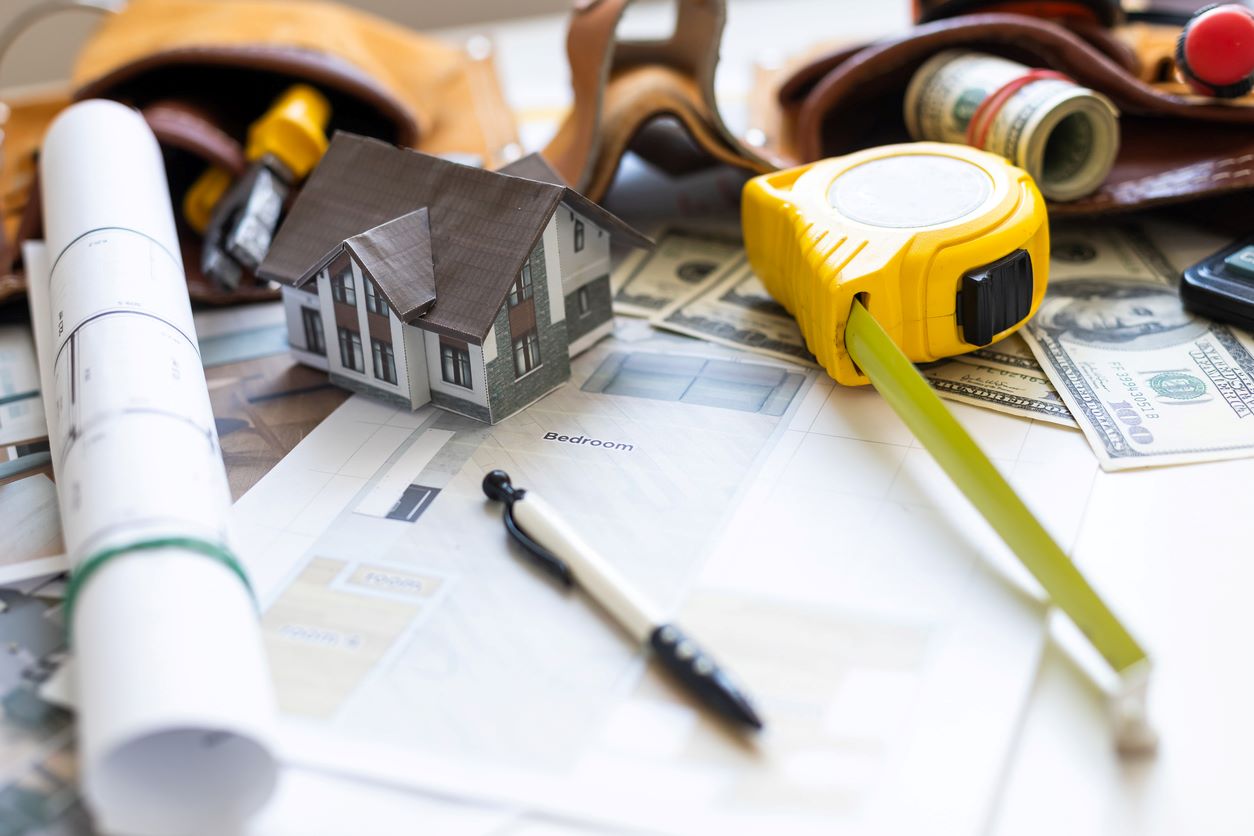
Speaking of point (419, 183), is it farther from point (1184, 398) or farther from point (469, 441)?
point (1184, 398)

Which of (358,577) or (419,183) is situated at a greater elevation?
(419,183)

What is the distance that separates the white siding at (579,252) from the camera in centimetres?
64

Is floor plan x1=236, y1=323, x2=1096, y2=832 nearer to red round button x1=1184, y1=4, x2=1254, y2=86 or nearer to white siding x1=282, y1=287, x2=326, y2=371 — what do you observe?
white siding x1=282, y1=287, x2=326, y2=371

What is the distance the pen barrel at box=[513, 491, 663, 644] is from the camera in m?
0.47

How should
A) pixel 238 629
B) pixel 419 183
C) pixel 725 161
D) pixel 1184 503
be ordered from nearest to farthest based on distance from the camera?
pixel 238 629, pixel 1184 503, pixel 419 183, pixel 725 161

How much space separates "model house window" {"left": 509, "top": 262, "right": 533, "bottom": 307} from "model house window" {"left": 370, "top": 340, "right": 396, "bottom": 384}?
74mm

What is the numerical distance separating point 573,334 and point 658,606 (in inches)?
9.3

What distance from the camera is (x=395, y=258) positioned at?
603mm

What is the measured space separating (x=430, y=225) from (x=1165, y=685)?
0.42 meters

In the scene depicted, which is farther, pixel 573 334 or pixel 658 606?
pixel 573 334

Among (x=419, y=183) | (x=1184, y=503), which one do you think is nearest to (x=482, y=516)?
(x=419, y=183)

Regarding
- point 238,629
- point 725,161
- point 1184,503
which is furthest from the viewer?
point 725,161

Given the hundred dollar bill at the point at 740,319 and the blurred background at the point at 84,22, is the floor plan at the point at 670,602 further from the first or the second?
the blurred background at the point at 84,22

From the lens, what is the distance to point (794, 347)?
0.68 meters
